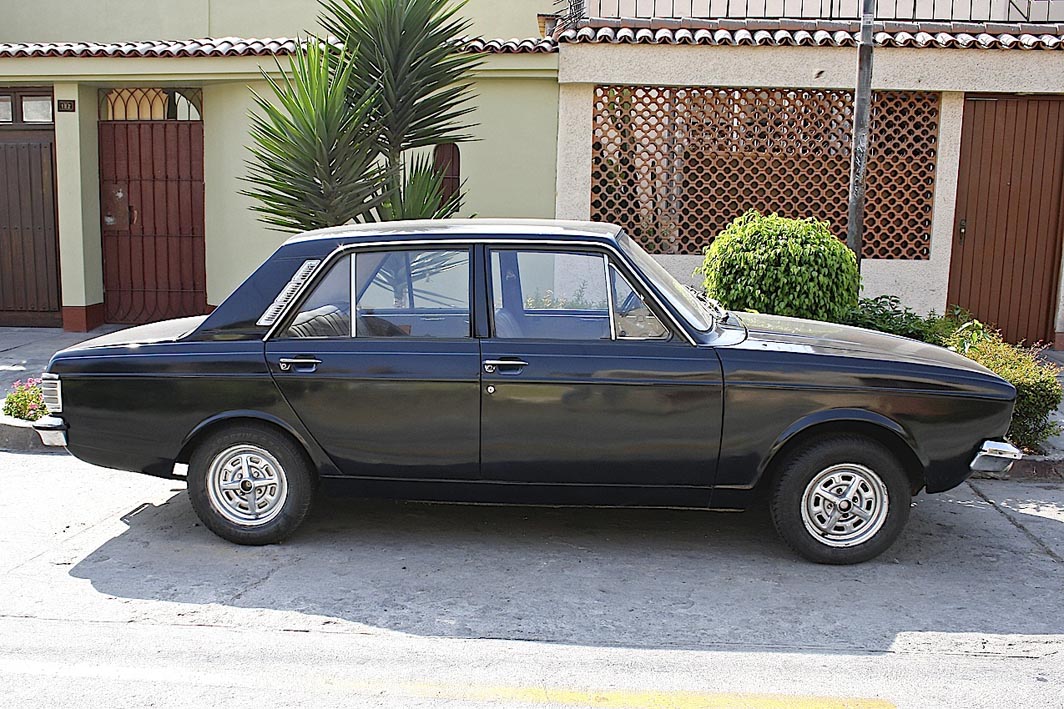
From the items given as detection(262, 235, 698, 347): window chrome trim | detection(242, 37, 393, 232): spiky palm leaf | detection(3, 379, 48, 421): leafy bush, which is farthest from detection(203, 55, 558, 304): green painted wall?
detection(262, 235, 698, 347): window chrome trim

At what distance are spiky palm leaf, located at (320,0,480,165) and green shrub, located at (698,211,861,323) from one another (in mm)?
2638

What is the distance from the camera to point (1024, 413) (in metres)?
7.23

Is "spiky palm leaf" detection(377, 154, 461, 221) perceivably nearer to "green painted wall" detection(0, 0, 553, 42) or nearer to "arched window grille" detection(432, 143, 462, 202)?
"arched window grille" detection(432, 143, 462, 202)

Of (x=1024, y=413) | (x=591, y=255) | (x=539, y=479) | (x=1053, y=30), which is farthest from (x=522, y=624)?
(x=1053, y=30)

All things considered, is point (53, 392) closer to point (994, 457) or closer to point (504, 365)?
point (504, 365)

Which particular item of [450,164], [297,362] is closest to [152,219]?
[450,164]

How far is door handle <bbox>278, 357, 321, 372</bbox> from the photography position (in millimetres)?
5422

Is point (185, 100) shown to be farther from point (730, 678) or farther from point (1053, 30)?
point (730, 678)

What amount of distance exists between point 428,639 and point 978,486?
13.5 feet

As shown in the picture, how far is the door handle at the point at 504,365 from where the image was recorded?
17.4 ft

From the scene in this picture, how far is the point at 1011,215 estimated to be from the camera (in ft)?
36.5

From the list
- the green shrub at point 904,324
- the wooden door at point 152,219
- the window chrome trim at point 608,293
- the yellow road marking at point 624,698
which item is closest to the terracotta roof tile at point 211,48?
the wooden door at point 152,219

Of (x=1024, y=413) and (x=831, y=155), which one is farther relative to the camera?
(x=831, y=155)

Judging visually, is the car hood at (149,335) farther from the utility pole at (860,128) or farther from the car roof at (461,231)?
the utility pole at (860,128)
